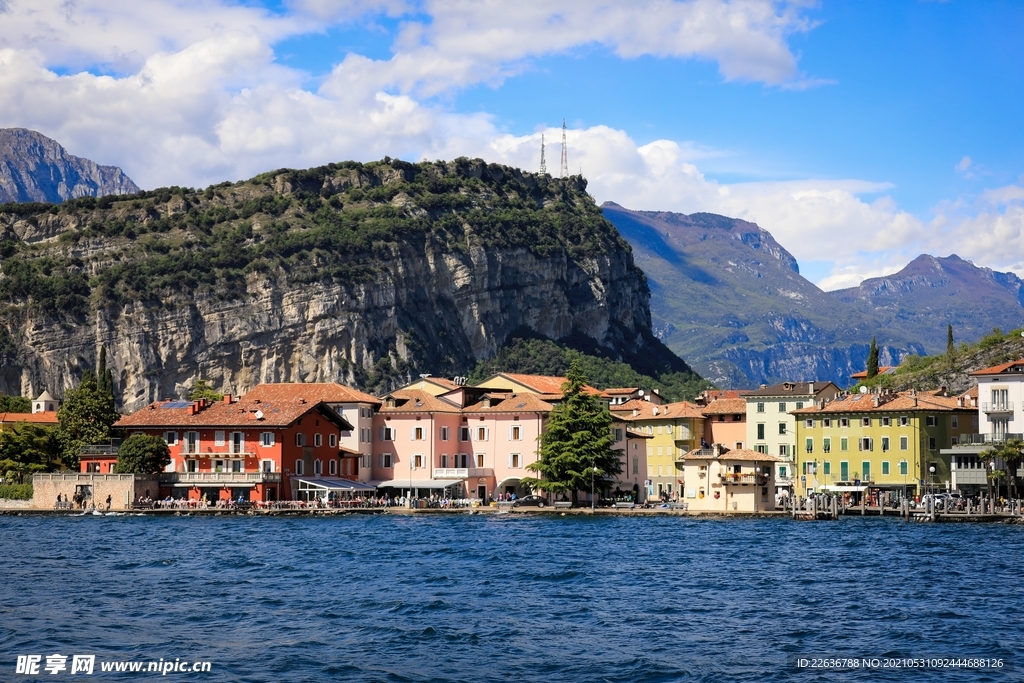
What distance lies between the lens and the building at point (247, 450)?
103 metres

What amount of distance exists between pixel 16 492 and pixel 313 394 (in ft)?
84.7

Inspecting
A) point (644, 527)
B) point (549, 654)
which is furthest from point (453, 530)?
point (549, 654)

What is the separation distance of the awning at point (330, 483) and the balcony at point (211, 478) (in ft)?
7.80

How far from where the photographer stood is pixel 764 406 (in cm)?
11656

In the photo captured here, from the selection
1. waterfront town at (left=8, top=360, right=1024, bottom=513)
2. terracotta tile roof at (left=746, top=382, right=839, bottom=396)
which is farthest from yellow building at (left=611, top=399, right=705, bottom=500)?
terracotta tile roof at (left=746, top=382, right=839, bottom=396)

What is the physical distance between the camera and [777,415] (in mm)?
115750

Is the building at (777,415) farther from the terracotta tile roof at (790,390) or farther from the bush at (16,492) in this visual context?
the bush at (16,492)

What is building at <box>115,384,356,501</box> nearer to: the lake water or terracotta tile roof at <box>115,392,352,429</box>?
terracotta tile roof at <box>115,392,352,429</box>

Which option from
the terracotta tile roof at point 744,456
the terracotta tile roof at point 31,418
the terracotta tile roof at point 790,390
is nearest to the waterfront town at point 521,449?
→ the terracotta tile roof at point 744,456

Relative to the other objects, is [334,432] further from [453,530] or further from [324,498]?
[453,530]

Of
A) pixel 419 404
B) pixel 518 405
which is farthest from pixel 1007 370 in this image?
pixel 419 404

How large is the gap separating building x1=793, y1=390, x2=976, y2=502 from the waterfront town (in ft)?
0.35

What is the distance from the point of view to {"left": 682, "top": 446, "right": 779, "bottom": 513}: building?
91.9 meters

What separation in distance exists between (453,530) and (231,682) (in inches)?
1819
